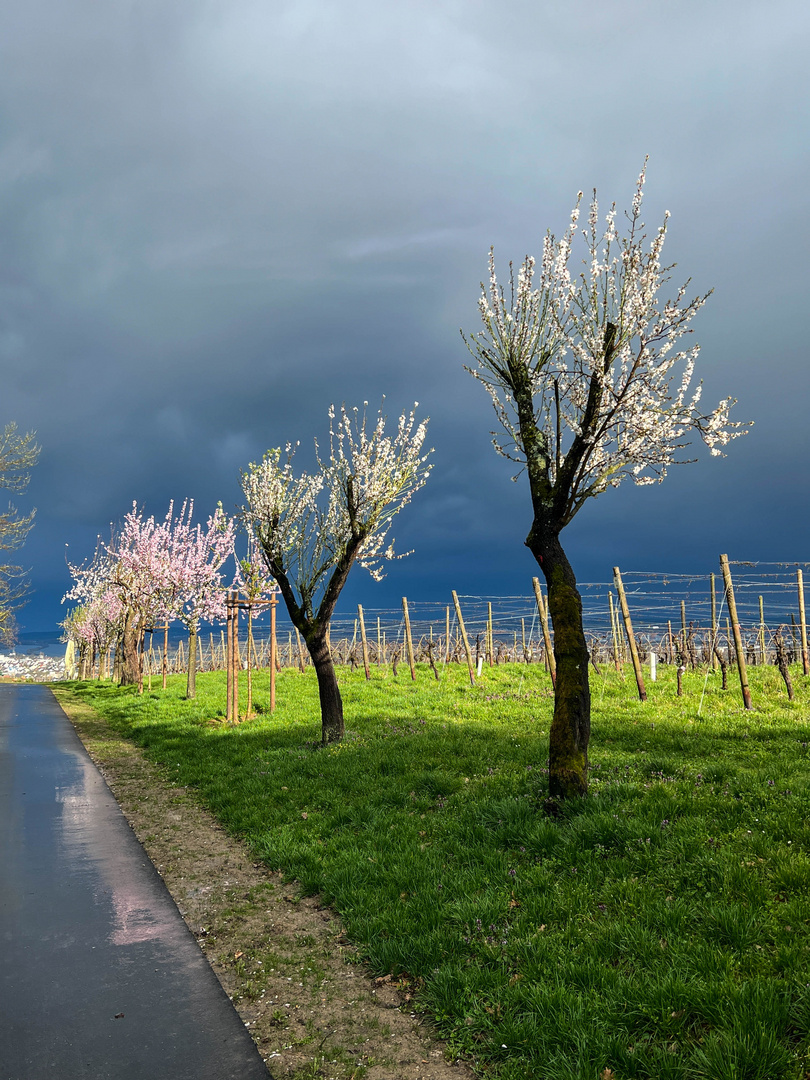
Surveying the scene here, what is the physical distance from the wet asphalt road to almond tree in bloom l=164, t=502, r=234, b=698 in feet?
65.9

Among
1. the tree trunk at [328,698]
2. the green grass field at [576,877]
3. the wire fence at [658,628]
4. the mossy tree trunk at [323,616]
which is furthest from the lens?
the wire fence at [658,628]

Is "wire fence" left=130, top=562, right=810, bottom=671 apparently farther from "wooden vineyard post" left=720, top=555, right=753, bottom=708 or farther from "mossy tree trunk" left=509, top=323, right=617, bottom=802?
"mossy tree trunk" left=509, top=323, right=617, bottom=802

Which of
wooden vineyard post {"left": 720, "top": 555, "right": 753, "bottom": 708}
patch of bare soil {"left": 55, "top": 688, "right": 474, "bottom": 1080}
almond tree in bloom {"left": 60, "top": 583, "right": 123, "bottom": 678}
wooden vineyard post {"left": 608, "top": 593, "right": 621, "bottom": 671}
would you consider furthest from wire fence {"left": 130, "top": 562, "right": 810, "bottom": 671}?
patch of bare soil {"left": 55, "top": 688, "right": 474, "bottom": 1080}

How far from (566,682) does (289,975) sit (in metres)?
4.89

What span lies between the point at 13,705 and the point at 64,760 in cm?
1746

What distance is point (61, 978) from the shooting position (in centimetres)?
518

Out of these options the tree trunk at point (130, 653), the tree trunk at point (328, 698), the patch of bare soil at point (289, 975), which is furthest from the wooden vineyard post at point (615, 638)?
the tree trunk at point (130, 653)

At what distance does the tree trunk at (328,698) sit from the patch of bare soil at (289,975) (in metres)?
4.96

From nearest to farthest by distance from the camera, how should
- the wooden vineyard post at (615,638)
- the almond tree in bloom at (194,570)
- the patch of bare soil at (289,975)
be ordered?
the patch of bare soil at (289,975), the wooden vineyard post at (615,638), the almond tree in bloom at (194,570)

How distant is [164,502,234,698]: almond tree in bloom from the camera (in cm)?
3092

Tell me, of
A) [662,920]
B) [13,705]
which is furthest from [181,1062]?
[13,705]

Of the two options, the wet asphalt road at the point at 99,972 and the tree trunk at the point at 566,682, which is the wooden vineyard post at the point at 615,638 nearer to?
the tree trunk at the point at 566,682

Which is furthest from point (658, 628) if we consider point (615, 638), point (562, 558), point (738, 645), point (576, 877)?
point (576, 877)

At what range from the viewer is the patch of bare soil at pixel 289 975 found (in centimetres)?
427
